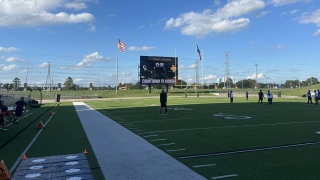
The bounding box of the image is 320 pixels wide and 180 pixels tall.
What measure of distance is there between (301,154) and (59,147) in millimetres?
6485

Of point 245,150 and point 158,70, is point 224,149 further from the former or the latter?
point 158,70

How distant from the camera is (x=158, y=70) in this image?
178 ft

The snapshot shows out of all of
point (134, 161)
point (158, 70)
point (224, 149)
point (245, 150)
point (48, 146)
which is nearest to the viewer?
point (134, 161)

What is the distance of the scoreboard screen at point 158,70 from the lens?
53188 millimetres

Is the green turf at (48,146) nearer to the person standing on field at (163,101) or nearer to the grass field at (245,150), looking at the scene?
the grass field at (245,150)

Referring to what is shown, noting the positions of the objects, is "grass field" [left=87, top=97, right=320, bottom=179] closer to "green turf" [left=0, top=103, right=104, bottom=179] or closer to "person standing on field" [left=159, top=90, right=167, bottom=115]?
"green turf" [left=0, top=103, right=104, bottom=179]

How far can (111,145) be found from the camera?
8367 millimetres

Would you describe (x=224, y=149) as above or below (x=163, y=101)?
below

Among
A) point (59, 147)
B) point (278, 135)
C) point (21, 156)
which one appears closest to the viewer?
point (21, 156)

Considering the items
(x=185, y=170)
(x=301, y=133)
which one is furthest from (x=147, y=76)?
(x=185, y=170)

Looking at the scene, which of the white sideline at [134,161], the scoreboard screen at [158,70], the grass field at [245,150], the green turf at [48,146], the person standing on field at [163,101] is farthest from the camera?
the scoreboard screen at [158,70]

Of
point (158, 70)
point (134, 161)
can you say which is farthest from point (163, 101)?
point (158, 70)

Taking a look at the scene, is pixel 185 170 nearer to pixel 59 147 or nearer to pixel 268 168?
pixel 268 168

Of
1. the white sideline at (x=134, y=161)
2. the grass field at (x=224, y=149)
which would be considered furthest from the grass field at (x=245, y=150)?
the white sideline at (x=134, y=161)
